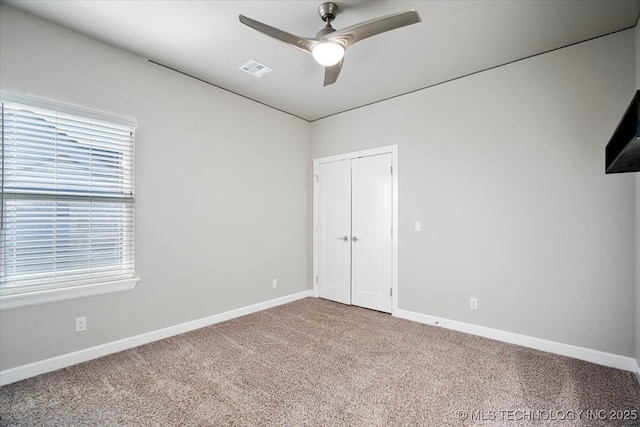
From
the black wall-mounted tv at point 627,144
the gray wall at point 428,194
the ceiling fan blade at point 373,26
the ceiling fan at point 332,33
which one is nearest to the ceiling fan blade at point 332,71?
the ceiling fan at point 332,33

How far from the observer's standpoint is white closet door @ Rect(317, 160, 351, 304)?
14.7ft

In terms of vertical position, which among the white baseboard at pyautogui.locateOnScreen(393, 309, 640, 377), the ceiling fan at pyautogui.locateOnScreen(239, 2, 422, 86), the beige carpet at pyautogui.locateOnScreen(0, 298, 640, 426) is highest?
the ceiling fan at pyautogui.locateOnScreen(239, 2, 422, 86)

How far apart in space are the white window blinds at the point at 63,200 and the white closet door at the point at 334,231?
2.62 meters

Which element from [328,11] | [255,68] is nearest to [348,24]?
Answer: [328,11]

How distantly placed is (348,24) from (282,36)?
734mm

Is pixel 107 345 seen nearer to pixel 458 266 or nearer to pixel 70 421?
pixel 70 421

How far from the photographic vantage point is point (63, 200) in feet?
8.33

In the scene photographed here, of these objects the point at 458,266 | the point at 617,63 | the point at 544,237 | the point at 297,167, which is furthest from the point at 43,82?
the point at 617,63

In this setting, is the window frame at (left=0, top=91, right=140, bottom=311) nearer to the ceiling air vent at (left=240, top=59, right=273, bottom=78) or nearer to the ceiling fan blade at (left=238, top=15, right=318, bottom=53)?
the ceiling air vent at (left=240, top=59, right=273, bottom=78)

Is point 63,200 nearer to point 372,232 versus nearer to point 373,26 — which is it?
point 373,26

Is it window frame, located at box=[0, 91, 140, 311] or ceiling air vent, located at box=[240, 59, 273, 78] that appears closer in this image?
window frame, located at box=[0, 91, 140, 311]

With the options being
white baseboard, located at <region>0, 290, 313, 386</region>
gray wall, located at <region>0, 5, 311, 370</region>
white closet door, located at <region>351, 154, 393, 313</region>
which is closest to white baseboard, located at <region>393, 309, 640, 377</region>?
white closet door, located at <region>351, 154, 393, 313</region>

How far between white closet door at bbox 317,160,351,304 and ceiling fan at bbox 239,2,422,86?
228 centimetres

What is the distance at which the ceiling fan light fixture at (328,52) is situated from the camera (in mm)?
2178
